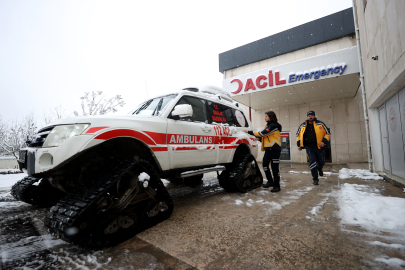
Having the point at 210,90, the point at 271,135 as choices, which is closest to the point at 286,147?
the point at 271,135

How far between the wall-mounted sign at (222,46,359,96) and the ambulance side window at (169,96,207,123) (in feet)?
21.5

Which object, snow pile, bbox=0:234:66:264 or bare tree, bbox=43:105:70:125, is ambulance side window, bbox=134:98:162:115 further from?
bare tree, bbox=43:105:70:125

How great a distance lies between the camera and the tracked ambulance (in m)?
2.08

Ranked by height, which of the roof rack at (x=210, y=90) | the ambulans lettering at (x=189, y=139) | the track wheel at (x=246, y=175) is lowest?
the track wheel at (x=246, y=175)

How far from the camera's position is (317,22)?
1137 centimetres

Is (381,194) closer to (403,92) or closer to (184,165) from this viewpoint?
(403,92)

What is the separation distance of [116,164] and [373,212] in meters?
3.45

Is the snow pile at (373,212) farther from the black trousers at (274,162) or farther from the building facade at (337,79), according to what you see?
the building facade at (337,79)

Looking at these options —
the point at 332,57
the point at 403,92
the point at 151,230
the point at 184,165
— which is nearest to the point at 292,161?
the point at 332,57

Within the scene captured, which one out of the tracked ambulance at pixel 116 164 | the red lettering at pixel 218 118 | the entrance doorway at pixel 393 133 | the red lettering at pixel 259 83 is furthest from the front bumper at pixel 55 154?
the red lettering at pixel 259 83

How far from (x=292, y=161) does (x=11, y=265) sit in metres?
12.6

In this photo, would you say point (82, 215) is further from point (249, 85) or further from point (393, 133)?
point (249, 85)

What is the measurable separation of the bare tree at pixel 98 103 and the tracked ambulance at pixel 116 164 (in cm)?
1810

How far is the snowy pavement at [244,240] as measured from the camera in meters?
1.82
